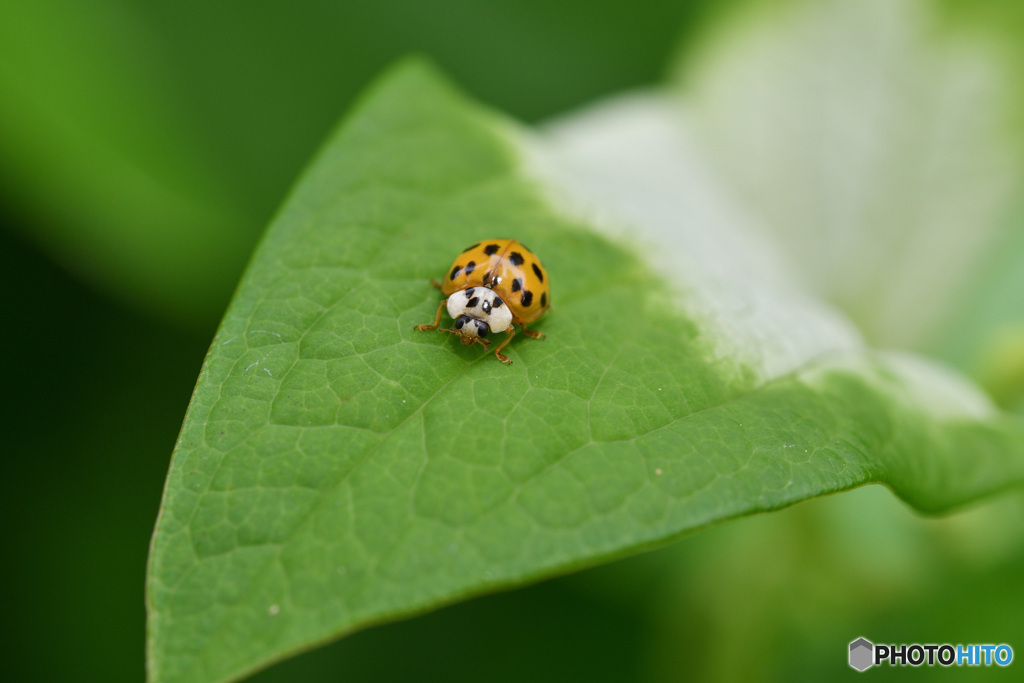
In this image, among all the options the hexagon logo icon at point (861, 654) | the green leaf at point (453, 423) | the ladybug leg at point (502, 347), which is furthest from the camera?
the hexagon logo icon at point (861, 654)

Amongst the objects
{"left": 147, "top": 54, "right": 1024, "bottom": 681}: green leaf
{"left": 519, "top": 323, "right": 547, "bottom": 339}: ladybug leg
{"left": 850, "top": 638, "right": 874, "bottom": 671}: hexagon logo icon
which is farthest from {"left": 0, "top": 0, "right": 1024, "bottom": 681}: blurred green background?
{"left": 519, "top": 323, "right": 547, "bottom": 339}: ladybug leg

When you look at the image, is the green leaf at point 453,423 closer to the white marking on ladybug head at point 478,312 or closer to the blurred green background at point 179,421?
the white marking on ladybug head at point 478,312

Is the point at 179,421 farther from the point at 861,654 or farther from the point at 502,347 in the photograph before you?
the point at 861,654

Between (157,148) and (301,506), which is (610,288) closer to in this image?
(301,506)

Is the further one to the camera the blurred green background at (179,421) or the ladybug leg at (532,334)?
the blurred green background at (179,421)

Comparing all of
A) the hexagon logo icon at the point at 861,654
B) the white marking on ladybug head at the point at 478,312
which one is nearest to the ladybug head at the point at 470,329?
the white marking on ladybug head at the point at 478,312

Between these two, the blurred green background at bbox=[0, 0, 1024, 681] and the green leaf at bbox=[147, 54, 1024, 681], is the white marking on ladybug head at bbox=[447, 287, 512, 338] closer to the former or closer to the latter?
the green leaf at bbox=[147, 54, 1024, 681]
